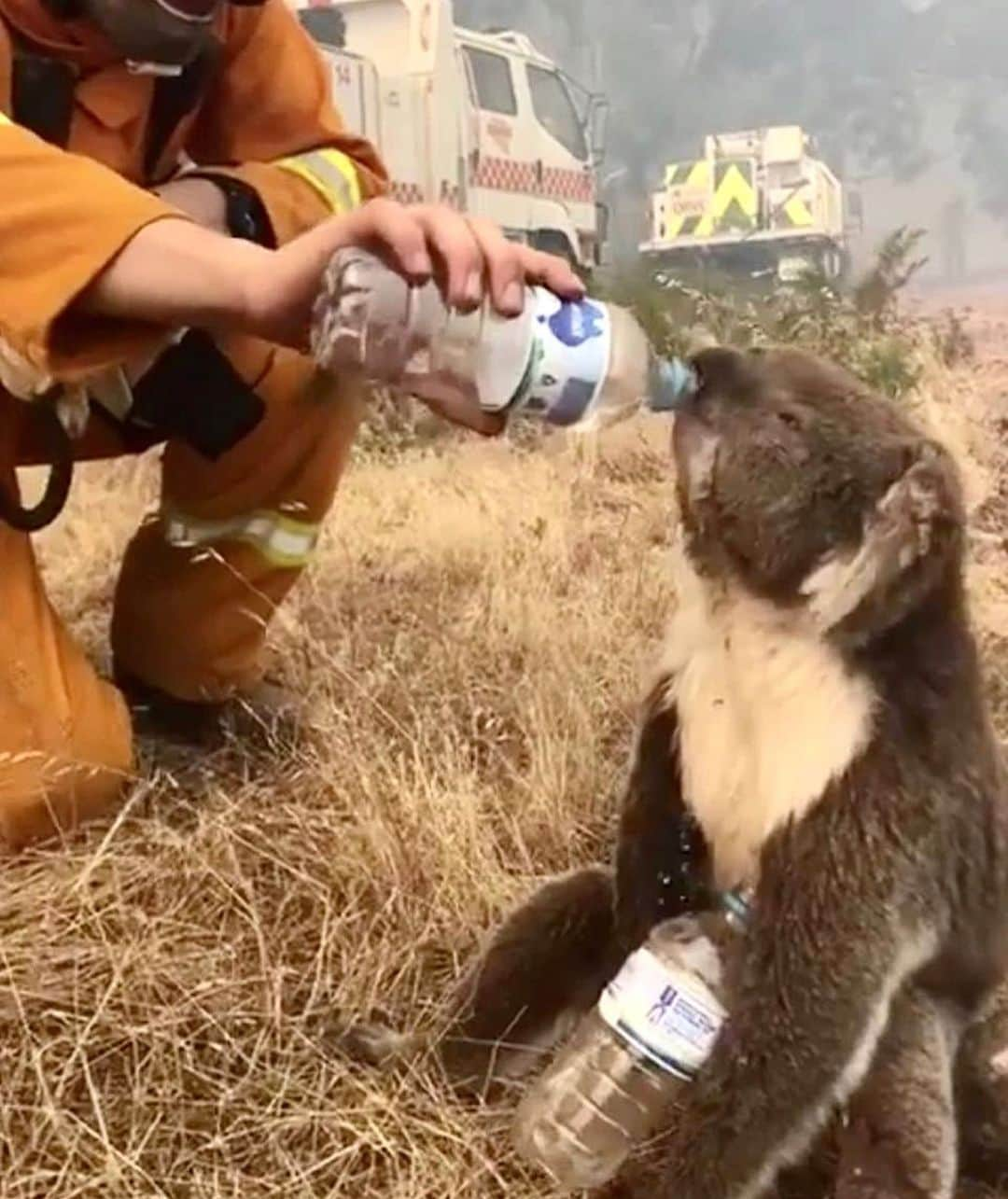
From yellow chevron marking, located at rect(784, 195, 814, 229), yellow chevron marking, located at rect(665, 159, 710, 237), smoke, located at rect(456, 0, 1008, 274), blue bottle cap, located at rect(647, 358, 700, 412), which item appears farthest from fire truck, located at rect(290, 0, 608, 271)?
blue bottle cap, located at rect(647, 358, 700, 412)

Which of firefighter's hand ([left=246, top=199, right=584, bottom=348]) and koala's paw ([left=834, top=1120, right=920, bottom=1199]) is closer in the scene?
firefighter's hand ([left=246, top=199, right=584, bottom=348])

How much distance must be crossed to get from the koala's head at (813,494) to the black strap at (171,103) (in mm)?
795

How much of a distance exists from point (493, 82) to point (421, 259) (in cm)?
426

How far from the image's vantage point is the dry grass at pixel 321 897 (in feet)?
5.41

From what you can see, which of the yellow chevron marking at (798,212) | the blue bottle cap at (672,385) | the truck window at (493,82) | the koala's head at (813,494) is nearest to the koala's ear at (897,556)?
the koala's head at (813,494)

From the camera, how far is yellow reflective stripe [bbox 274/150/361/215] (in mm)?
2262

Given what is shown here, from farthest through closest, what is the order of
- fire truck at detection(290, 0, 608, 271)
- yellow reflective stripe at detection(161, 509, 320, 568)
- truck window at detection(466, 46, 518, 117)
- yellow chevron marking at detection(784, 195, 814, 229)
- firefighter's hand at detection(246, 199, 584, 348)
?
1. truck window at detection(466, 46, 518, 117)
2. fire truck at detection(290, 0, 608, 271)
3. yellow chevron marking at detection(784, 195, 814, 229)
4. yellow reflective stripe at detection(161, 509, 320, 568)
5. firefighter's hand at detection(246, 199, 584, 348)

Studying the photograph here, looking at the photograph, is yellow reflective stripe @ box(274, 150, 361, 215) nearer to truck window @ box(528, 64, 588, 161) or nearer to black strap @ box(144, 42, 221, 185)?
black strap @ box(144, 42, 221, 185)

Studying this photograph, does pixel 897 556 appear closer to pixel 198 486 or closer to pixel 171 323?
pixel 171 323

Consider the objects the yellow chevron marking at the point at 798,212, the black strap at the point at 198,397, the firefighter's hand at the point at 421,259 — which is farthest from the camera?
the yellow chevron marking at the point at 798,212

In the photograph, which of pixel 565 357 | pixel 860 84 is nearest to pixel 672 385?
pixel 565 357

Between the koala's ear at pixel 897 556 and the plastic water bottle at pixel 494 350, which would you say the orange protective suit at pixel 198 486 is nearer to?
the plastic water bottle at pixel 494 350

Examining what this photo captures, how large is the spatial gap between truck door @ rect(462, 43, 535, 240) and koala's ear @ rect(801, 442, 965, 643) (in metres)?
3.69

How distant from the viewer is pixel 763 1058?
1.54m
